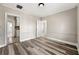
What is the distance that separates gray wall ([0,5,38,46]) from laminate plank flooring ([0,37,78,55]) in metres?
0.16

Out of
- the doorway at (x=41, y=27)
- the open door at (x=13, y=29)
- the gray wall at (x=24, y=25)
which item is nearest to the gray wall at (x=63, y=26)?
the doorway at (x=41, y=27)

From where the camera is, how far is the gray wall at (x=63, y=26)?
1.41 meters

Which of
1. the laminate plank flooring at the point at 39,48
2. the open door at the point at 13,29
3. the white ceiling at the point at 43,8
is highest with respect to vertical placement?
the white ceiling at the point at 43,8

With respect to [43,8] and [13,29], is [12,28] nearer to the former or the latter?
[13,29]

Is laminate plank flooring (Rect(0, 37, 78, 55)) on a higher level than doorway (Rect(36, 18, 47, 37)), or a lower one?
lower

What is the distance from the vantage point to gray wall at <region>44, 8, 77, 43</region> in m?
1.41

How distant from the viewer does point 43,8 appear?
150 centimetres

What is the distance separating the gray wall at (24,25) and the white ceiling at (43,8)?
99mm

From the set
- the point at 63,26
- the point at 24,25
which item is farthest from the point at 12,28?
the point at 63,26

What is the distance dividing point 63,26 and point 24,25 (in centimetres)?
97

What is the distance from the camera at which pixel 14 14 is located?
153 centimetres

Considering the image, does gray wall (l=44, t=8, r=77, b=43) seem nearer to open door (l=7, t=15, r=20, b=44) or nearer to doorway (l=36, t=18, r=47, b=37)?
doorway (l=36, t=18, r=47, b=37)

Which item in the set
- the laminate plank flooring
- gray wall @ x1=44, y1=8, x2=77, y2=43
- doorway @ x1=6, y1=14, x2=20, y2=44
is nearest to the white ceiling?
gray wall @ x1=44, y1=8, x2=77, y2=43

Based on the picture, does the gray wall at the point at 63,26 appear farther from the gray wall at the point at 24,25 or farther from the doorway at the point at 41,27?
the gray wall at the point at 24,25
